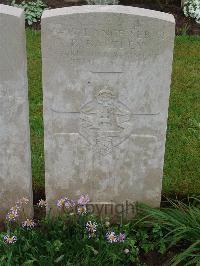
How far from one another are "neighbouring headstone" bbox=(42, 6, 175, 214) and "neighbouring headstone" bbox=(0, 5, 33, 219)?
0.14 meters

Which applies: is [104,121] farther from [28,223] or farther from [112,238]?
[28,223]

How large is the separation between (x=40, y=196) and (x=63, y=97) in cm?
114

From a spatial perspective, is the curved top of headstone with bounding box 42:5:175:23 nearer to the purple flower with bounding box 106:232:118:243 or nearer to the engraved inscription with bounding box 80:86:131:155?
the engraved inscription with bounding box 80:86:131:155

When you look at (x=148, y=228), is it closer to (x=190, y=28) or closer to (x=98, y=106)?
(x=98, y=106)

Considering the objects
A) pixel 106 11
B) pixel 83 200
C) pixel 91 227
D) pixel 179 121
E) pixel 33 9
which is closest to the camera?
pixel 106 11

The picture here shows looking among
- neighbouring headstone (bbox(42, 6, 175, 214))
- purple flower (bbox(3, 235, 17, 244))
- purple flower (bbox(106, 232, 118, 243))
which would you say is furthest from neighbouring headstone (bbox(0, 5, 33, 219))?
purple flower (bbox(106, 232, 118, 243))

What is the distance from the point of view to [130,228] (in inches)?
159

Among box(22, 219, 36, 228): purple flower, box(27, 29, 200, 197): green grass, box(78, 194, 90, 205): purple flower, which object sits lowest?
box(22, 219, 36, 228): purple flower

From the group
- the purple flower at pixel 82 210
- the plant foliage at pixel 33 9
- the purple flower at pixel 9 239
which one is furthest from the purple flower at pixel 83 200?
the plant foliage at pixel 33 9

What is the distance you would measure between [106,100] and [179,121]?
1923 mm

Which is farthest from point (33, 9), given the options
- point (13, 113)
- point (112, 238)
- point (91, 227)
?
point (112, 238)

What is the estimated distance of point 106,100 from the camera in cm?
361

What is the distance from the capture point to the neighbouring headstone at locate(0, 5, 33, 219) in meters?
3.39

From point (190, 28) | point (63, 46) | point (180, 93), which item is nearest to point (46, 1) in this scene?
point (190, 28)
